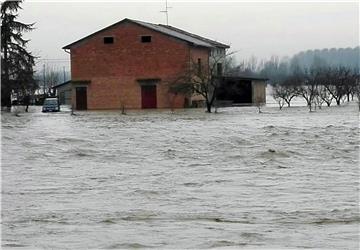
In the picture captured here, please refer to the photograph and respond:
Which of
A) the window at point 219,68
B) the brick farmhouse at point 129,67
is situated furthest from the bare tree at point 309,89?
the window at point 219,68

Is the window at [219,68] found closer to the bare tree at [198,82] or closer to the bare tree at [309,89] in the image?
the bare tree at [198,82]

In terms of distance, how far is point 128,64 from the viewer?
196 ft

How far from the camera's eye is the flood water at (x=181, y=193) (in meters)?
9.02

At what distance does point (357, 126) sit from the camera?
102ft

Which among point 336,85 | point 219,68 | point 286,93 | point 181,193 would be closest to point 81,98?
point 219,68

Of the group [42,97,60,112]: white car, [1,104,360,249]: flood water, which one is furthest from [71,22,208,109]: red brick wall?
[1,104,360,249]: flood water

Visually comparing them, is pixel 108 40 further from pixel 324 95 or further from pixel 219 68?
pixel 324 95

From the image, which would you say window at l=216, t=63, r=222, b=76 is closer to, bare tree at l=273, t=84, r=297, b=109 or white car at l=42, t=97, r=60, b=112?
bare tree at l=273, t=84, r=297, b=109

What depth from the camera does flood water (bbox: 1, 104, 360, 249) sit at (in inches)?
355

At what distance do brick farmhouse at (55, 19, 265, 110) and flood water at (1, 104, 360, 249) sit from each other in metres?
34.7

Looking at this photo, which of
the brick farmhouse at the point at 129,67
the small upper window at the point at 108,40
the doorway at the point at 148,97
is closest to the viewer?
the brick farmhouse at the point at 129,67

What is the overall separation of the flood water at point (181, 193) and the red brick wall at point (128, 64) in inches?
1371

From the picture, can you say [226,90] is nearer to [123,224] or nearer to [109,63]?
[109,63]

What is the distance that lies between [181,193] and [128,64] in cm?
4737
